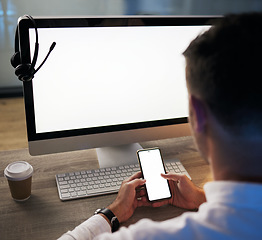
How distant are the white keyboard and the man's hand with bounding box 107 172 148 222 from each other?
0.07 m

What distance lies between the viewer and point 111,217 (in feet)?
2.63

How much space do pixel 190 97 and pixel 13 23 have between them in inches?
116

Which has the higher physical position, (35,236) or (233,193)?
(233,193)

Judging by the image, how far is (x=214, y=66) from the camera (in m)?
0.50

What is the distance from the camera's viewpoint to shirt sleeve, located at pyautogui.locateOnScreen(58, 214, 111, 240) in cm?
72

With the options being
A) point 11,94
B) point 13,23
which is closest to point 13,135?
point 11,94

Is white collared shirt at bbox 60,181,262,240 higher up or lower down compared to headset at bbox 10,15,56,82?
lower down

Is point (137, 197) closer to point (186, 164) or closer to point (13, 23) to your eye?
point (186, 164)

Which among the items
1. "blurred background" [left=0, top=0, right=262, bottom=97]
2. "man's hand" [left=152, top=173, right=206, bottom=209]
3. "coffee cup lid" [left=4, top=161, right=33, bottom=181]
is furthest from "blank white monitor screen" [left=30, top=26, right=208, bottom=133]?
"blurred background" [left=0, top=0, right=262, bottom=97]

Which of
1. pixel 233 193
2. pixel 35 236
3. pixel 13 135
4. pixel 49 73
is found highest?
pixel 49 73

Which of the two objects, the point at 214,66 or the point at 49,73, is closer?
the point at 214,66

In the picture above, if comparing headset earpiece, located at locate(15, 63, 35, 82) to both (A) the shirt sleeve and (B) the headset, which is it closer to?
(B) the headset

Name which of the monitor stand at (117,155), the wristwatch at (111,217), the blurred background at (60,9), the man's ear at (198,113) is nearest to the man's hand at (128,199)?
the wristwatch at (111,217)

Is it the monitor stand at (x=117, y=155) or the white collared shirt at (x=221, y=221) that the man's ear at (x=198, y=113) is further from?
the monitor stand at (x=117, y=155)
